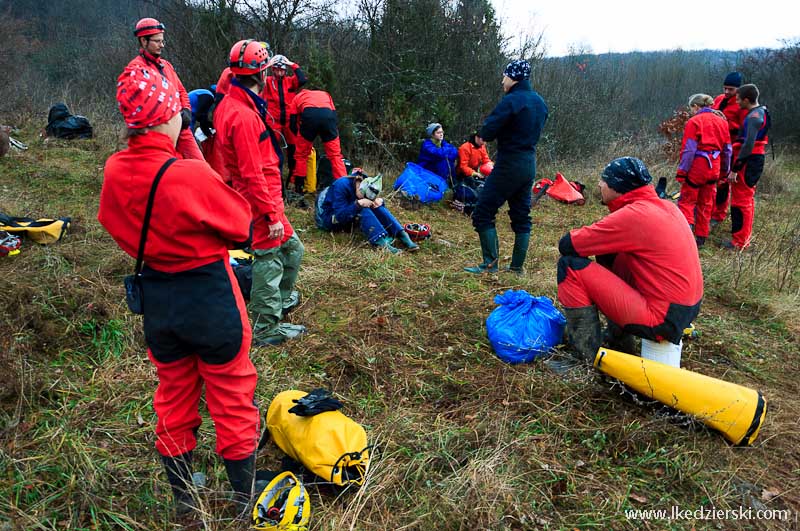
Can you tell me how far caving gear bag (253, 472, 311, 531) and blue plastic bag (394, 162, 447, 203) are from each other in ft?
20.5

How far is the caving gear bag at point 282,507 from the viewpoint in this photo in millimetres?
2084

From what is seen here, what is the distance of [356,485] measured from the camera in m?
2.44

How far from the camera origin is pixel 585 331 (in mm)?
3412

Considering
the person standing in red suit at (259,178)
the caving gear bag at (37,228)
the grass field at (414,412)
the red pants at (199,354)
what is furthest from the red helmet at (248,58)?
the caving gear bag at (37,228)

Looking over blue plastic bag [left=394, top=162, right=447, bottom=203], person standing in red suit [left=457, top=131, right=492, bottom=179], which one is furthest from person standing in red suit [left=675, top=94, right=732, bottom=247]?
blue plastic bag [left=394, top=162, right=447, bottom=203]

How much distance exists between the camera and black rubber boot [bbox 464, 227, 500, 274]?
5168mm

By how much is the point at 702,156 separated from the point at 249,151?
5.64m

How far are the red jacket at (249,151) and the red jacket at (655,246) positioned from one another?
2150 mm

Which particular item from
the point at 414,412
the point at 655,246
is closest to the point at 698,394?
the point at 655,246

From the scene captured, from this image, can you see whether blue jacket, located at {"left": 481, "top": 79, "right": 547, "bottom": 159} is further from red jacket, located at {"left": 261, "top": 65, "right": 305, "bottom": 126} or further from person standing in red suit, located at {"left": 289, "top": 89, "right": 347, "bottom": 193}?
red jacket, located at {"left": 261, "top": 65, "right": 305, "bottom": 126}

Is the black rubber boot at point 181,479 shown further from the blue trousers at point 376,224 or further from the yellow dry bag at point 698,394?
the blue trousers at point 376,224

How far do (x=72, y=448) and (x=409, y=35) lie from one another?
9.78m

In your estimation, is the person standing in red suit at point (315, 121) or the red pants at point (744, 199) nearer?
the person standing in red suit at point (315, 121)

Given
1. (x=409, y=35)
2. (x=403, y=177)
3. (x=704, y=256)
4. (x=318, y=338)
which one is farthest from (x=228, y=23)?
(x=704, y=256)
